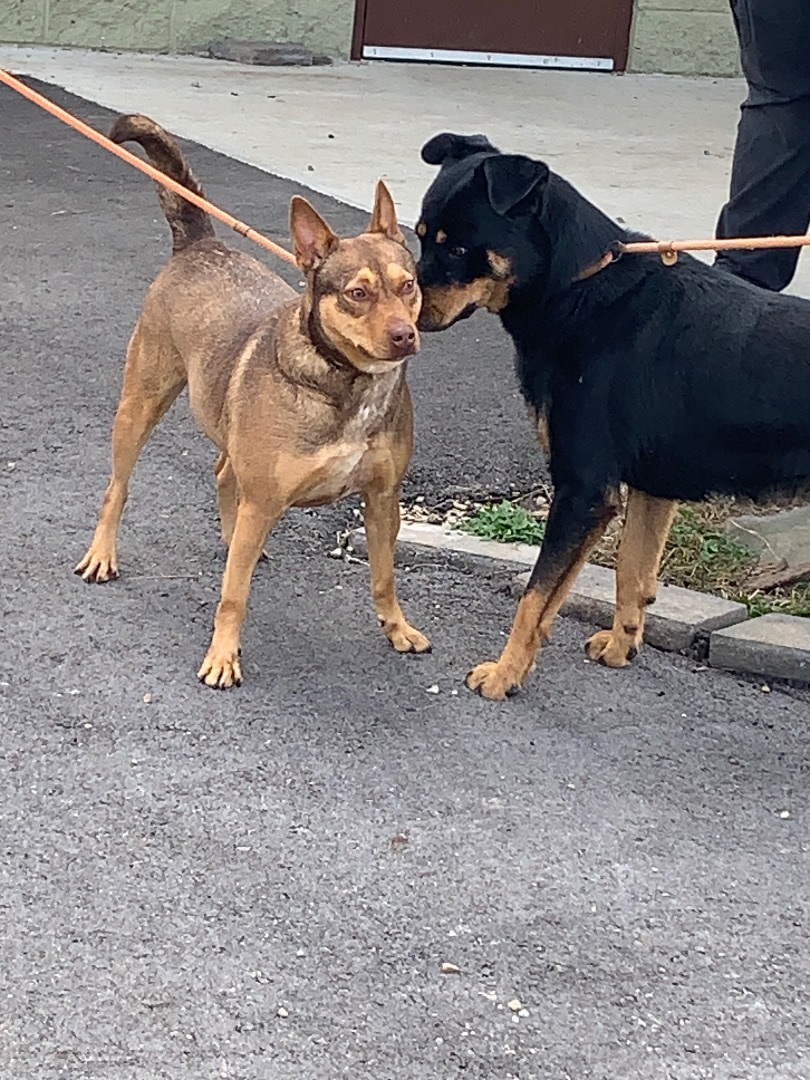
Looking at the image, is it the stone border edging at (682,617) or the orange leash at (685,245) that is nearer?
the orange leash at (685,245)

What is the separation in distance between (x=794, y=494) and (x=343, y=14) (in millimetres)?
11319

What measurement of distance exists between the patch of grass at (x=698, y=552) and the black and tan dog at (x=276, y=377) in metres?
0.87

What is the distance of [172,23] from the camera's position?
556 inches

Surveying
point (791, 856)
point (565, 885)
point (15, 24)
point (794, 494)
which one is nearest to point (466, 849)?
point (565, 885)

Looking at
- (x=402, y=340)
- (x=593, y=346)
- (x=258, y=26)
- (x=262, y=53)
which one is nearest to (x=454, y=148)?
(x=593, y=346)

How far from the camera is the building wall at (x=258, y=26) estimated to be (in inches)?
545

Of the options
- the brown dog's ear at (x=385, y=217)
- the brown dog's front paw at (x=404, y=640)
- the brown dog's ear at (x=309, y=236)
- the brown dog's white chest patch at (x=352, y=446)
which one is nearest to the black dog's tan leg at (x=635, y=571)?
the brown dog's front paw at (x=404, y=640)

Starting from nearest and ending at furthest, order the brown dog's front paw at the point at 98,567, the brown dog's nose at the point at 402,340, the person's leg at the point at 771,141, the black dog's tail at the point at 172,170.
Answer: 1. the brown dog's nose at the point at 402,340
2. the black dog's tail at the point at 172,170
3. the brown dog's front paw at the point at 98,567
4. the person's leg at the point at 771,141

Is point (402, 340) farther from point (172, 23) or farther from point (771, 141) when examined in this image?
point (172, 23)

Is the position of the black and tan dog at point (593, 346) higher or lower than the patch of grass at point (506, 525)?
higher

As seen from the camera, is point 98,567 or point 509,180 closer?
point 509,180

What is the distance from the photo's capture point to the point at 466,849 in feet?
11.3

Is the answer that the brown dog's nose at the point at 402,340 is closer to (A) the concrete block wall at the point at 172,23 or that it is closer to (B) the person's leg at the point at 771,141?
(B) the person's leg at the point at 771,141

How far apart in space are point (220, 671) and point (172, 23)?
11271 millimetres
